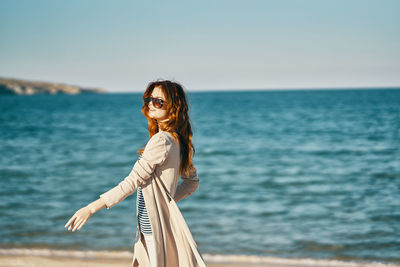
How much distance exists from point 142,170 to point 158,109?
1.34 feet

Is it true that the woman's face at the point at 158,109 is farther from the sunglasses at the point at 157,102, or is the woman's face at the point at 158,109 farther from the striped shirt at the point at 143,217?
the striped shirt at the point at 143,217

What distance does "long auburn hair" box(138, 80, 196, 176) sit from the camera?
2570mm

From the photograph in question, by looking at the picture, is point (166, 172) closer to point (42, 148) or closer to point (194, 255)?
point (194, 255)

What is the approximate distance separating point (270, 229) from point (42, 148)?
564 inches

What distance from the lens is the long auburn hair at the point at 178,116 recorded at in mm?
2570

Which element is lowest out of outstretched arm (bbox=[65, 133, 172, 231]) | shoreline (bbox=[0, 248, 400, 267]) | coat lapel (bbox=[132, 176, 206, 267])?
shoreline (bbox=[0, 248, 400, 267])

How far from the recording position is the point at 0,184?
10.6m

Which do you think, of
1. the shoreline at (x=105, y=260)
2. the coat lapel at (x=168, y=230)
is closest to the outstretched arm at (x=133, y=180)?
the coat lapel at (x=168, y=230)

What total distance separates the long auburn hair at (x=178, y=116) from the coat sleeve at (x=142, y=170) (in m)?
0.14

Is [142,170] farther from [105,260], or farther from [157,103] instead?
[105,260]

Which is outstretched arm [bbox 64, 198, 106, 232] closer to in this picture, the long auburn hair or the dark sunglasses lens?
the long auburn hair

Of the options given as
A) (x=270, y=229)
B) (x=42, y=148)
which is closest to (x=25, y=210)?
(x=270, y=229)

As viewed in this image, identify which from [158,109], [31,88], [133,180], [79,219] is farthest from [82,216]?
[31,88]

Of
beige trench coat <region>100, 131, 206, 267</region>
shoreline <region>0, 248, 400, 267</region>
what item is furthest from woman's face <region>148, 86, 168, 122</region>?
shoreline <region>0, 248, 400, 267</region>
